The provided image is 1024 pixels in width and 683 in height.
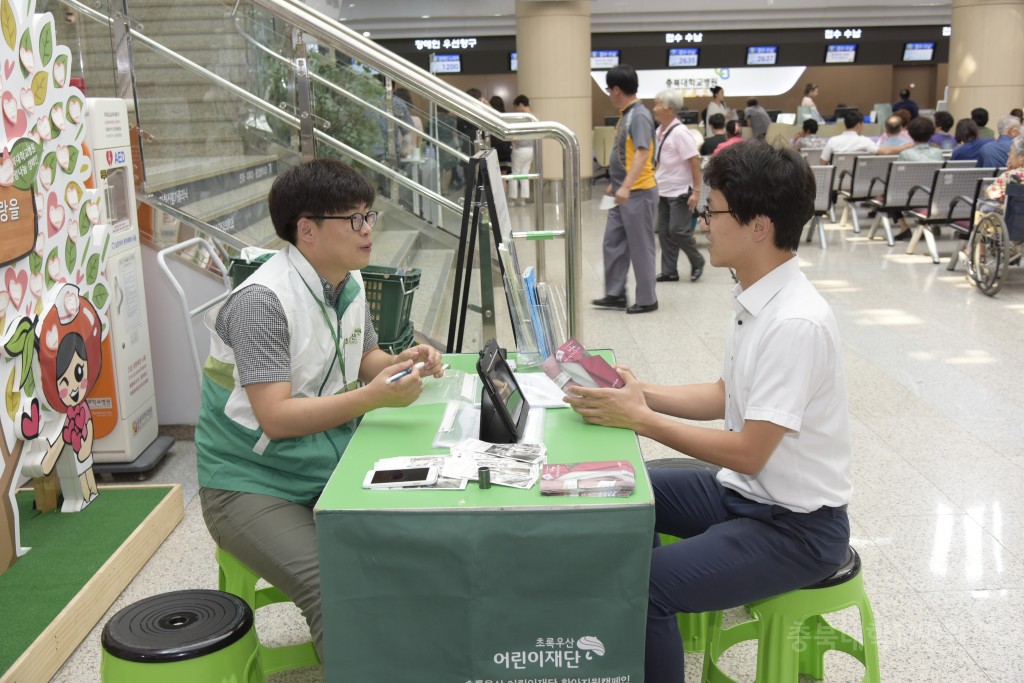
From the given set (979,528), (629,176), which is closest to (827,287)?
(629,176)

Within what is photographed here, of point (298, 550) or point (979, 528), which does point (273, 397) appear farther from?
point (979, 528)

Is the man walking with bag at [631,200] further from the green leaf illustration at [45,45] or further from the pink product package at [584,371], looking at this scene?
the pink product package at [584,371]

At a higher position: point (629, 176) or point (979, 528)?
point (629, 176)

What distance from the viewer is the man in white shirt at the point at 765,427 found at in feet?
6.58

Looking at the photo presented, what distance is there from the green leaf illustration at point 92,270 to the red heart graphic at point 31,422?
57 centimetres

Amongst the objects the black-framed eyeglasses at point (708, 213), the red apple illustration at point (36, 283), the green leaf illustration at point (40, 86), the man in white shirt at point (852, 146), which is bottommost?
the red apple illustration at point (36, 283)

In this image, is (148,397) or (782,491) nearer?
(782,491)

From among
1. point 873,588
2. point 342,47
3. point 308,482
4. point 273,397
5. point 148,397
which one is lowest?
point 873,588

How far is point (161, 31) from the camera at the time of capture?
422cm

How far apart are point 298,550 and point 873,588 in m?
1.84

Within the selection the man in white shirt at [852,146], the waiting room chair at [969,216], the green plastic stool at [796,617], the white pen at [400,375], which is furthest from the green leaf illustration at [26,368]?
the man in white shirt at [852,146]

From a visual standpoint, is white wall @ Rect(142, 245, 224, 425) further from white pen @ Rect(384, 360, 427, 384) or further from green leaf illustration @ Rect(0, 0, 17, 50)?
white pen @ Rect(384, 360, 427, 384)

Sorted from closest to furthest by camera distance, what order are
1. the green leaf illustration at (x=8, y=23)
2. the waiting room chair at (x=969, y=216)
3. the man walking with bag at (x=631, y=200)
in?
1. the green leaf illustration at (x=8, y=23)
2. the man walking with bag at (x=631, y=200)
3. the waiting room chair at (x=969, y=216)

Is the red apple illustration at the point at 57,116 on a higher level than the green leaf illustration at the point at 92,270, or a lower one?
higher
